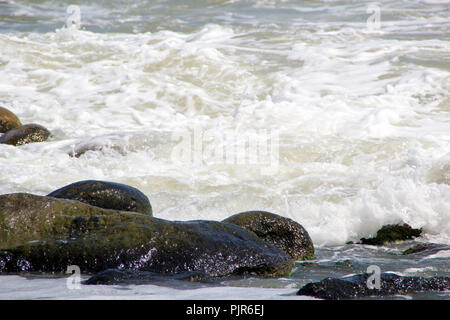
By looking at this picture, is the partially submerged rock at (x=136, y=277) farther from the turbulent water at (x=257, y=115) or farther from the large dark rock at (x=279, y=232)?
the large dark rock at (x=279, y=232)

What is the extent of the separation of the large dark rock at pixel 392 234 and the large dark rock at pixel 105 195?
1.82m

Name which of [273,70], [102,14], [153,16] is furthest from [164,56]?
[102,14]

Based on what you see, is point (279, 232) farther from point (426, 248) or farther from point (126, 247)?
point (126, 247)

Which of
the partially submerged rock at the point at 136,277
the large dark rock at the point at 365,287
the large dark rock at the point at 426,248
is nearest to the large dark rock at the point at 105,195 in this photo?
the partially submerged rock at the point at 136,277

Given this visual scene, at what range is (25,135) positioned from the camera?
26.2 ft

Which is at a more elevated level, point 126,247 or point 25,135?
point 25,135

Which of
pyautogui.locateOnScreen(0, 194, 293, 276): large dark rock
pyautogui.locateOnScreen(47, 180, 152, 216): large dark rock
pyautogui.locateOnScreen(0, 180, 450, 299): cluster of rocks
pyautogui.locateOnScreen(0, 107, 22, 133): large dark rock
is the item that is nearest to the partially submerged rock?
pyautogui.locateOnScreen(0, 180, 450, 299): cluster of rocks

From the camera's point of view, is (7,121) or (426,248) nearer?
(426,248)

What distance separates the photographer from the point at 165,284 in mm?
3170

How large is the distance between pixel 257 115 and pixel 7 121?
3.54 m

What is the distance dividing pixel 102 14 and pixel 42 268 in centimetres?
1503

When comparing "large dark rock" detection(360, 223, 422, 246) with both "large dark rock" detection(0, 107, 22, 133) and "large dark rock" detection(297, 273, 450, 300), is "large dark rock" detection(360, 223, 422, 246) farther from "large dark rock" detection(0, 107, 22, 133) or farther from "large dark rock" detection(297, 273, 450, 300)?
"large dark rock" detection(0, 107, 22, 133)

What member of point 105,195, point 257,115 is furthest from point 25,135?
point 105,195

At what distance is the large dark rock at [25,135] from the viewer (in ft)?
25.8
